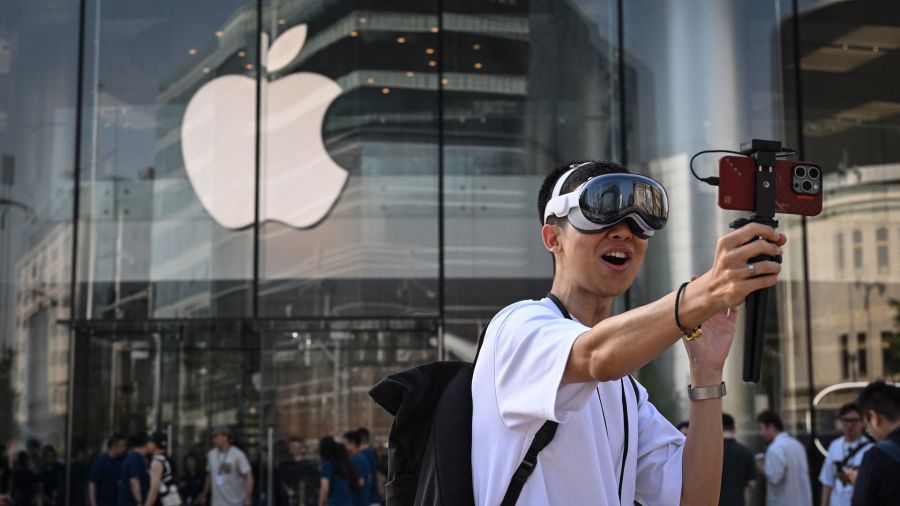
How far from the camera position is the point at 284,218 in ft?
45.6

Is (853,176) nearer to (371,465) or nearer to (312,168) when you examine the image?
(312,168)

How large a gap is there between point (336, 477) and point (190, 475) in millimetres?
3326

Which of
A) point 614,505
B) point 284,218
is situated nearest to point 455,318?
point 284,218

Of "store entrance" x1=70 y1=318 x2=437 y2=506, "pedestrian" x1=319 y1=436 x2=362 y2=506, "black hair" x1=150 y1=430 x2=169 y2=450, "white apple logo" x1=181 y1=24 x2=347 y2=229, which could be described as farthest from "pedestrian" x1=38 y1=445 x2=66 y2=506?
"pedestrian" x1=319 y1=436 x2=362 y2=506

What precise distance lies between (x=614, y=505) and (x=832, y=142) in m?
11.9

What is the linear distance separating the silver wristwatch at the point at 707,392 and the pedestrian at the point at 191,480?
1138cm

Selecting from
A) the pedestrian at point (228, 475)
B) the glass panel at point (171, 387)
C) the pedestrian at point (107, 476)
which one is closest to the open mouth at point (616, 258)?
the pedestrian at point (107, 476)

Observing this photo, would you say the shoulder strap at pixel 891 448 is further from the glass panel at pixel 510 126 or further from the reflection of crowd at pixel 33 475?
the reflection of crowd at pixel 33 475

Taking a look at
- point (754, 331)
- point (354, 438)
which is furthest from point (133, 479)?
point (754, 331)

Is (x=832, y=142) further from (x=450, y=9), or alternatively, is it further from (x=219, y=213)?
(x=219, y=213)

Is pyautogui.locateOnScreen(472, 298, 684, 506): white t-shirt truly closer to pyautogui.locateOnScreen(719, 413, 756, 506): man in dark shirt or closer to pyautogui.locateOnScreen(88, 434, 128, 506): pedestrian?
pyautogui.locateOnScreen(719, 413, 756, 506): man in dark shirt

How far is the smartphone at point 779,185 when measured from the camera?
176 centimetres

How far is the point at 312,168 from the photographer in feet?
45.5

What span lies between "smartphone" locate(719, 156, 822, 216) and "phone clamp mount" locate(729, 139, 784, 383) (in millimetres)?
11
